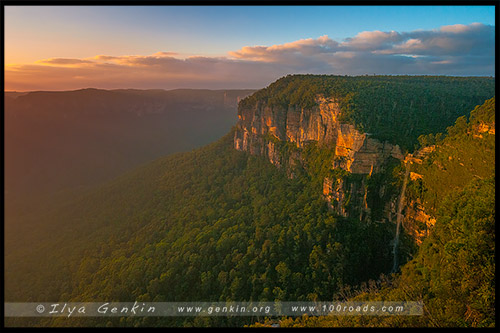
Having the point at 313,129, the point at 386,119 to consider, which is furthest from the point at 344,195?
the point at 313,129

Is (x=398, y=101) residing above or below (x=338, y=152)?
above

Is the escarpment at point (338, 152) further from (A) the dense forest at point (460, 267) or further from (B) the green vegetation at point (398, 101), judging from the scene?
(A) the dense forest at point (460, 267)

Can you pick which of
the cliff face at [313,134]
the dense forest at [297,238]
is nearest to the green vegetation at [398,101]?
the dense forest at [297,238]

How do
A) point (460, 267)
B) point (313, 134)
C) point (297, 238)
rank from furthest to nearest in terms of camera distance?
point (313, 134) < point (297, 238) < point (460, 267)

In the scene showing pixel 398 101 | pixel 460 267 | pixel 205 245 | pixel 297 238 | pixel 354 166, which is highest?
pixel 398 101

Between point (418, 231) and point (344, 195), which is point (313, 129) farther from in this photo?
point (418, 231)

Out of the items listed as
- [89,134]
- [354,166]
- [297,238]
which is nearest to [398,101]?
[354,166]

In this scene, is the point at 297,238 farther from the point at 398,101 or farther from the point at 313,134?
the point at 398,101
